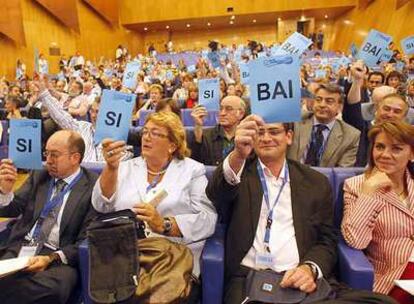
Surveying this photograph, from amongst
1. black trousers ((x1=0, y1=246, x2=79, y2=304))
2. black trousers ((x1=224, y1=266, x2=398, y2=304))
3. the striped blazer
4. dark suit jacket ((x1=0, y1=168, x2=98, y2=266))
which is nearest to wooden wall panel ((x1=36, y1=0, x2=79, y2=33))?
dark suit jacket ((x1=0, y1=168, x2=98, y2=266))

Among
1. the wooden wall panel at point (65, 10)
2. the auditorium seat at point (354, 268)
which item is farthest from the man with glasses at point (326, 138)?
the wooden wall panel at point (65, 10)

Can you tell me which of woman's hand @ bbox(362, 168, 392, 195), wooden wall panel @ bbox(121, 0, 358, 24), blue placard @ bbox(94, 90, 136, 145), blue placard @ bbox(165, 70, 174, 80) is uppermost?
wooden wall panel @ bbox(121, 0, 358, 24)

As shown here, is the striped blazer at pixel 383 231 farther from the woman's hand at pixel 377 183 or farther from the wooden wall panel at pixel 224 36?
the wooden wall panel at pixel 224 36

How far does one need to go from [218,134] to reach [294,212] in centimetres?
143

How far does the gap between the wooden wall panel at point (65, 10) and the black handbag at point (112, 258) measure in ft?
54.0

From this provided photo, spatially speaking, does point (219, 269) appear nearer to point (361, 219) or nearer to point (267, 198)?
point (267, 198)

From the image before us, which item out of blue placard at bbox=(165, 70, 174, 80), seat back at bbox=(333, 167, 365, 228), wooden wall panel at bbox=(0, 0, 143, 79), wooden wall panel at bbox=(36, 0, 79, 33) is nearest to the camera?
seat back at bbox=(333, 167, 365, 228)

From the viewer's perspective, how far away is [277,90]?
1.54 meters

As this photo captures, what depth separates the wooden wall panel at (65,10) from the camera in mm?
15955

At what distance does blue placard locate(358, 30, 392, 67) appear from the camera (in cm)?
385

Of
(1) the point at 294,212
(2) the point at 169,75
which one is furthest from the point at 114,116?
(2) the point at 169,75

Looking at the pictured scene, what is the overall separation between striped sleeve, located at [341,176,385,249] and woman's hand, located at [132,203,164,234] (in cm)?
85

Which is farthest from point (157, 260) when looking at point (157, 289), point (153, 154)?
point (153, 154)

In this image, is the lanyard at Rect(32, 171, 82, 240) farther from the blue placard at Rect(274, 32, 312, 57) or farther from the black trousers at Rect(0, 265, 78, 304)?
the blue placard at Rect(274, 32, 312, 57)
